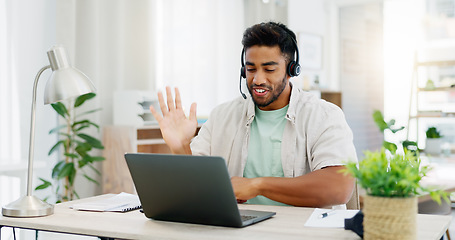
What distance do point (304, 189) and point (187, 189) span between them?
0.54 m

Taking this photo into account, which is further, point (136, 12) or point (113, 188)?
point (136, 12)

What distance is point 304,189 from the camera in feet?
6.02

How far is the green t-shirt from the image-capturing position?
2.11 m

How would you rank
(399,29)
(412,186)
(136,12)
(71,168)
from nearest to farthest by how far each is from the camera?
(412,186)
(71,168)
(136,12)
(399,29)

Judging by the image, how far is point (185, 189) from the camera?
1443 millimetres

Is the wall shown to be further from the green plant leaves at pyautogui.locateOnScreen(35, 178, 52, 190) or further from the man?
the man

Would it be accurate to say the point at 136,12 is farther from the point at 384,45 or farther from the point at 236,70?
the point at 384,45

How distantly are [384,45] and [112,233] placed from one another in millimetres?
6199

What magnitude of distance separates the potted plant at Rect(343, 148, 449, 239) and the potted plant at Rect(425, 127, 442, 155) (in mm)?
5200

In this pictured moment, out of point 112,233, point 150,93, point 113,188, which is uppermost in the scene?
point 150,93

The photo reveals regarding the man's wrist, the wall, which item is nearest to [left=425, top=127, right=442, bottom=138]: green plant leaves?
the wall

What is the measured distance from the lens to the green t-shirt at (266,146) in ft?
6.91

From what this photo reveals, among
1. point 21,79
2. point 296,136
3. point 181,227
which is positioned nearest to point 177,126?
point 296,136

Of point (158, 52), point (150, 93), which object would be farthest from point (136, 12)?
point (150, 93)
